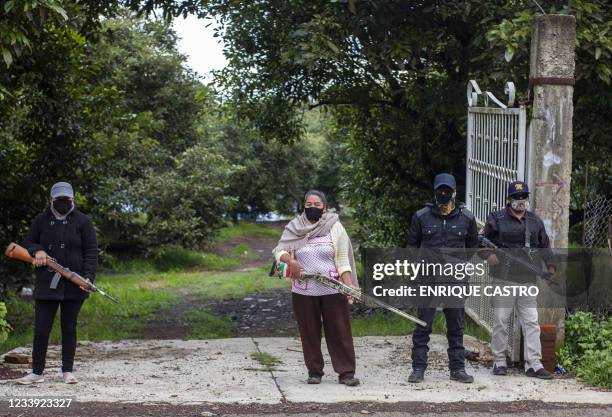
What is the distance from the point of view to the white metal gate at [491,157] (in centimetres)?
870

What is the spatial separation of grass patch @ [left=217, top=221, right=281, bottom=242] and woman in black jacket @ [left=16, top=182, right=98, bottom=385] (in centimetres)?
2267

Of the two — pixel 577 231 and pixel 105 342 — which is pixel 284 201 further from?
pixel 105 342

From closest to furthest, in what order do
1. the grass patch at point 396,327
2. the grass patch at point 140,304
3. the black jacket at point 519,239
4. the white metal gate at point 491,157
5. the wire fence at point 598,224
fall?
the black jacket at point 519,239
the white metal gate at point 491,157
the wire fence at point 598,224
the grass patch at point 396,327
the grass patch at point 140,304

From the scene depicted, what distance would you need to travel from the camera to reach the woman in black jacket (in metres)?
7.98

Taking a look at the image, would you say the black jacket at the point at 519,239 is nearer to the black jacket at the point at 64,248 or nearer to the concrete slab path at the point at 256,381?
the concrete slab path at the point at 256,381

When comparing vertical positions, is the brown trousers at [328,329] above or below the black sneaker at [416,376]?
above

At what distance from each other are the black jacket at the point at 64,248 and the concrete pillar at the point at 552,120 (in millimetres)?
3985

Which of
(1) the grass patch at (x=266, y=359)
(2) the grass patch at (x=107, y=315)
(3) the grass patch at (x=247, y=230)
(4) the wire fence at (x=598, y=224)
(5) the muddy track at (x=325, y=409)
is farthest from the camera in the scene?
(3) the grass patch at (x=247, y=230)

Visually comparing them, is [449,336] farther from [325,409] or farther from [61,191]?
[61,191]

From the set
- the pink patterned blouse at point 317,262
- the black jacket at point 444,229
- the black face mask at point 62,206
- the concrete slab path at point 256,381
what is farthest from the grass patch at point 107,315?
the black jacket at point 444,229

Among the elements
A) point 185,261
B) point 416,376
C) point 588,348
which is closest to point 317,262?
point 416,376

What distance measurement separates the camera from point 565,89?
855 cm

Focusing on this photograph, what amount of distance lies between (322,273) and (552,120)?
252cm

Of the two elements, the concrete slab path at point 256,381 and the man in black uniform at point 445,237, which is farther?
the man in black uniform at point 445,237
